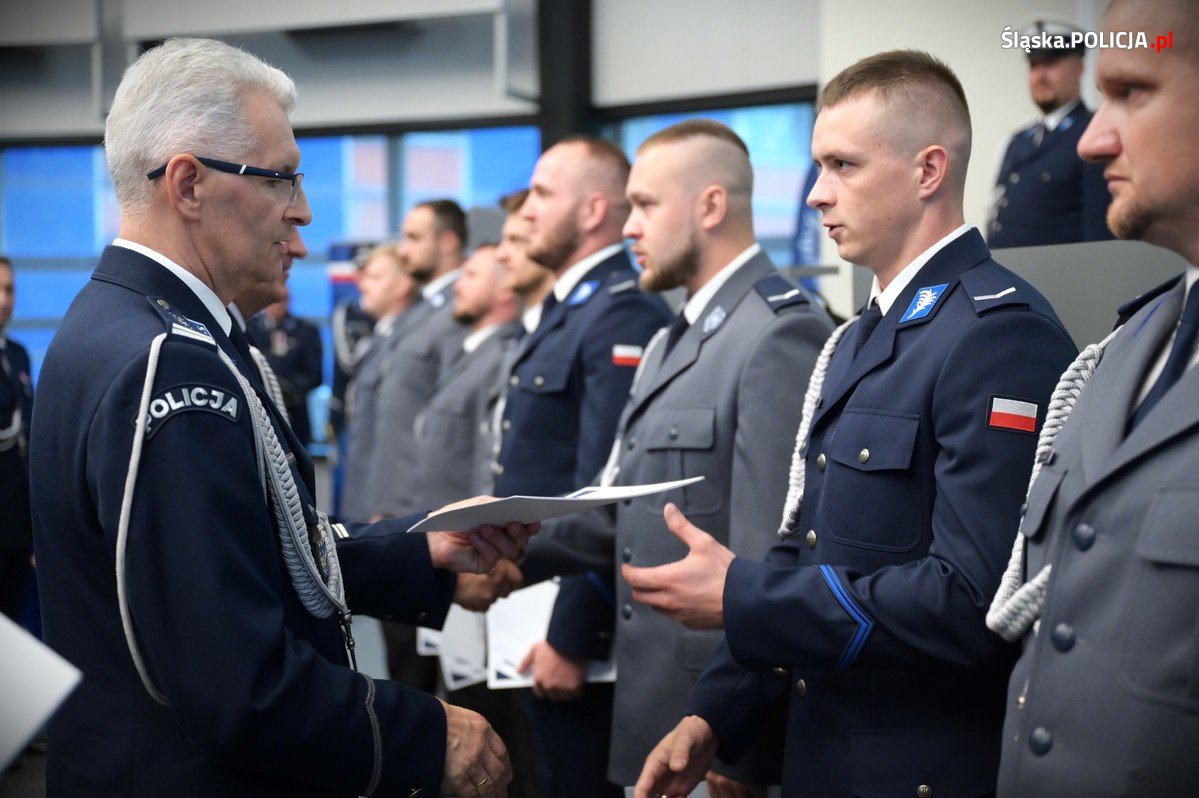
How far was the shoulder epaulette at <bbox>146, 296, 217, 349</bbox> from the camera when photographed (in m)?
1.41

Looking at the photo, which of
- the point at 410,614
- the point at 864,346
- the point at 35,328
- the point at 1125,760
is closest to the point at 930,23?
the point at 864,346

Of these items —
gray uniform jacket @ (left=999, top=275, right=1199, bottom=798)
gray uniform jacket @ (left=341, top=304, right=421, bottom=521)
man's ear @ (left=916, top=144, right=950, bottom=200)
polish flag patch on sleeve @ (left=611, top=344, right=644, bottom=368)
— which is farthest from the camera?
gray uniform jacket @ (left=341, top=304, right=421, bottom=521)

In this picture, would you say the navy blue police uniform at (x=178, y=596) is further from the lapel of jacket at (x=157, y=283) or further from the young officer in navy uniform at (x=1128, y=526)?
the young officer in navy uniform at (x=1128, y=526)

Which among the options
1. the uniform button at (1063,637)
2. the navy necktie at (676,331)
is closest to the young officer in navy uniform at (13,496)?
the navy necktie at (676,331)

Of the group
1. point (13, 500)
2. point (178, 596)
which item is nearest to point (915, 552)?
point (178, 596)

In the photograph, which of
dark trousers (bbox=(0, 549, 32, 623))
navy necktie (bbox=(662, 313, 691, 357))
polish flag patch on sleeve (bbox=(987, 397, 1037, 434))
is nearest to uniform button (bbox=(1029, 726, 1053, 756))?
polish flag patch on sleeve (bbox=(987, 397, 1037, 434))

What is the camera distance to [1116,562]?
122 cm

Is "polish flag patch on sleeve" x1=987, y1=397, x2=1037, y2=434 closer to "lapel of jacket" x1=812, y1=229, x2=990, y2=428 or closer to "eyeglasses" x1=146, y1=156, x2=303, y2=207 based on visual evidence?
"lapel of jacket" x1=812, y1=229, x2=990, y2=428

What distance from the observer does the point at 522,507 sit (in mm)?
1762

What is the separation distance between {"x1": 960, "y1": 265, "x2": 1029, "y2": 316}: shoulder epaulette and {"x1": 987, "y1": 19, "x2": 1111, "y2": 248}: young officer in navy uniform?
2562 millimetres

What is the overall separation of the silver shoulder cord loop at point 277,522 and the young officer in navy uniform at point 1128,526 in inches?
33.9

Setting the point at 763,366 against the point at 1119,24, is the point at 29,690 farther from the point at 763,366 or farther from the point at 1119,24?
the point at 763,366

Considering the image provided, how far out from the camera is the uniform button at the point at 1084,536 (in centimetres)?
126

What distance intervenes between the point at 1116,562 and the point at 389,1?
27.8ft
